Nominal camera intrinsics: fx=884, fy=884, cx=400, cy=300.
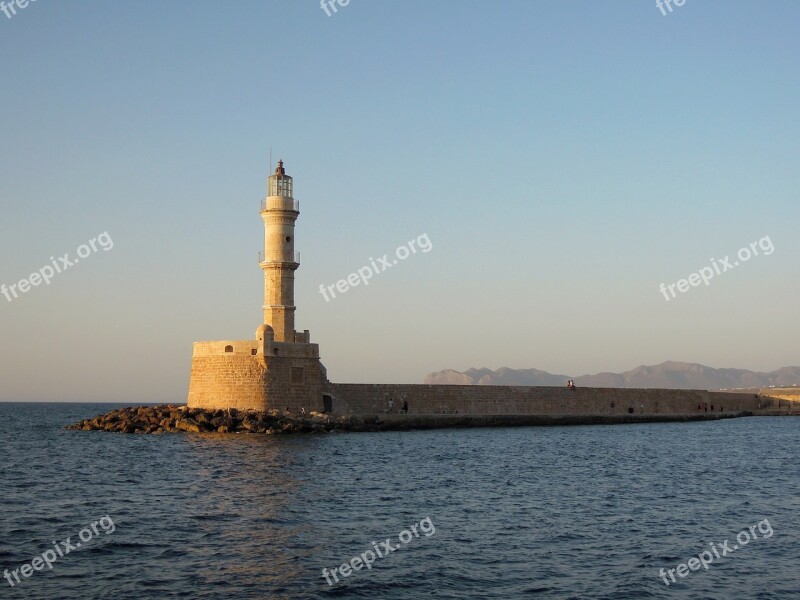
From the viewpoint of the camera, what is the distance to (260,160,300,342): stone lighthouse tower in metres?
38.5

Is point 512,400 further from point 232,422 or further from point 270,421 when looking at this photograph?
point 232,422

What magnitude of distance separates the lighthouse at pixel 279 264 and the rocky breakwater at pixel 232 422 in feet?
13.8

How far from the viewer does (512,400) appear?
4556cm

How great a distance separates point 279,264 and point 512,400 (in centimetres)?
1479

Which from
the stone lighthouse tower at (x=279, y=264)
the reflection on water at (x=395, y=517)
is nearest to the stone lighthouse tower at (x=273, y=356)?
the stone lighthouse tower at (x=279, y=264)

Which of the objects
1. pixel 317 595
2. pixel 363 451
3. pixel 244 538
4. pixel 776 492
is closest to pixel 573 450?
pixel 363 451

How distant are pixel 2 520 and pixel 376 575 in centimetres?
834

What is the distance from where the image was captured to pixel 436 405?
139 ft

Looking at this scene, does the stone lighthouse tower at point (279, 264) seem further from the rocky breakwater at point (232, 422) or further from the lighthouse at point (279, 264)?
the rocky breakwater at point (232, 422)

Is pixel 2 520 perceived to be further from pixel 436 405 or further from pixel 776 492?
pixel 436 405

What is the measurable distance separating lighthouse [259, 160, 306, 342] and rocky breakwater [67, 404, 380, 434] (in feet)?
13.8

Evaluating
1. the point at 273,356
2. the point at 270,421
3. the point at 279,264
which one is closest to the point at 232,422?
the point at 270,421

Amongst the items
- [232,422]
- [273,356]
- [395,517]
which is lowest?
[395,517]

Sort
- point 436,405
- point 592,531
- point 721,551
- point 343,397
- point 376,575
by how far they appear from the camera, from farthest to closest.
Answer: point 436,405 < point 343,397 < point 592,531 < point 721,551 < point 376,575
